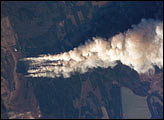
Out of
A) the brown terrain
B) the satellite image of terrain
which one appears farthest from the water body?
the brown terrain

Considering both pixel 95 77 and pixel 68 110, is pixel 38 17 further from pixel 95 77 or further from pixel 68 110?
pixel 68 110

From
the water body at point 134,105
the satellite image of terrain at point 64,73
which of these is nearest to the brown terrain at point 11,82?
the satellite image of terrain at point 64,73

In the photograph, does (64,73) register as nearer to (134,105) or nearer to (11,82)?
(11,82)

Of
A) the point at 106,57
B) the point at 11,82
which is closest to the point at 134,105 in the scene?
the point at 106,57

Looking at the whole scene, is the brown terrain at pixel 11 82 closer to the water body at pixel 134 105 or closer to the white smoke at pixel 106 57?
the white smoke at pixel 106 57

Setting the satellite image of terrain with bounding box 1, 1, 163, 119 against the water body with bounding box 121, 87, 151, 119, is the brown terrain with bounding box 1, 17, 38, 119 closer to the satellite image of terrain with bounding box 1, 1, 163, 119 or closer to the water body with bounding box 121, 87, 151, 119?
the satellite image of terrain with bounding box 1, 1, 163, 119

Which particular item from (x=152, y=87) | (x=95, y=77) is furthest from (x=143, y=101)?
(x=95, y=77)

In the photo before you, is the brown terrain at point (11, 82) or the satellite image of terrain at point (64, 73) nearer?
the satellite image of terrain at point (64, 73)
